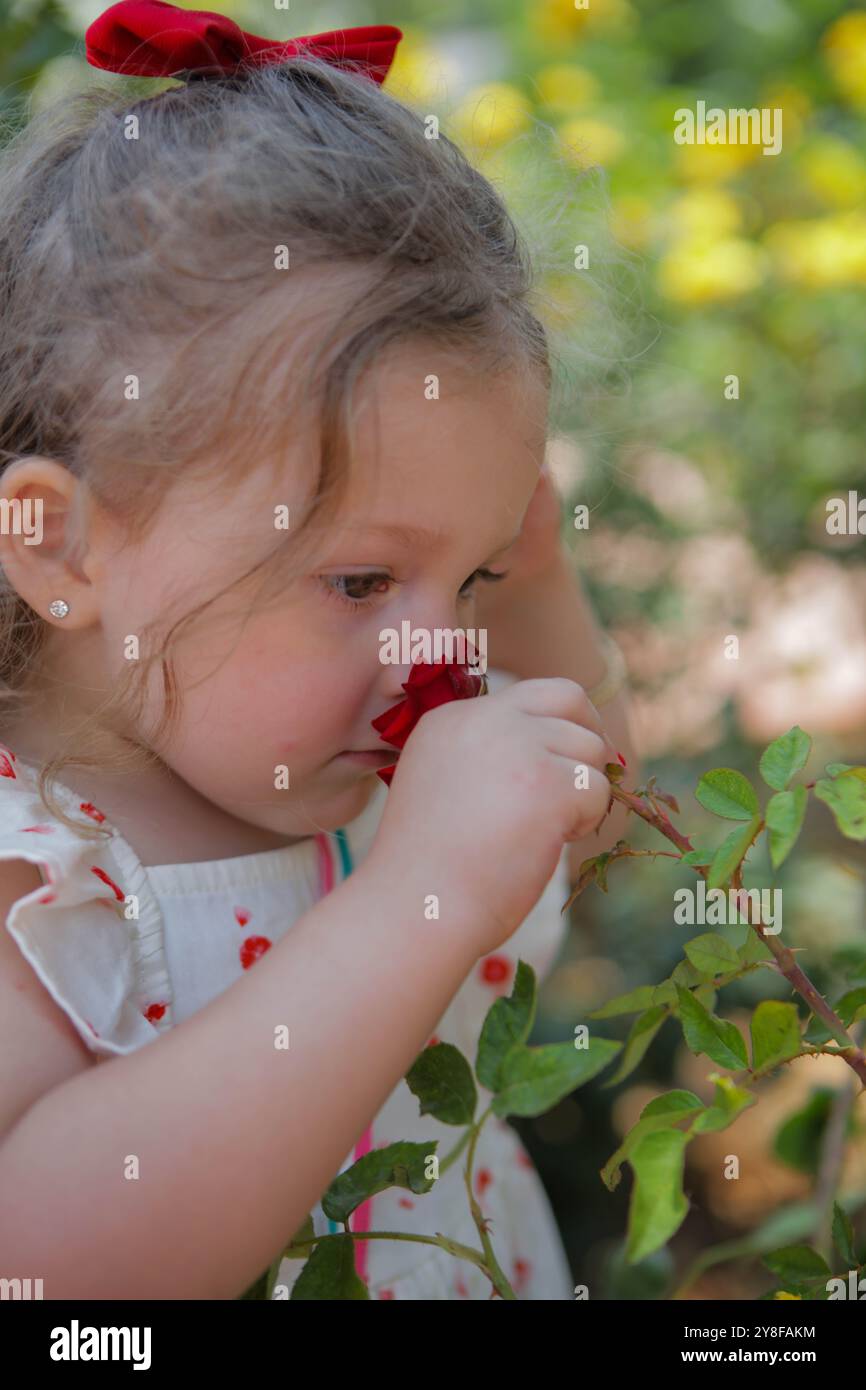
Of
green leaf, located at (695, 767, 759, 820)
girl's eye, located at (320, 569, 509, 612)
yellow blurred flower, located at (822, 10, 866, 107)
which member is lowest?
green leaf, located at (695, 767, 759, 820)

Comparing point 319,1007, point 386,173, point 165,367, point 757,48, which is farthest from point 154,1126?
point 757,48

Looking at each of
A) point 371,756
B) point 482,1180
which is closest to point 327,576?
point 371,756

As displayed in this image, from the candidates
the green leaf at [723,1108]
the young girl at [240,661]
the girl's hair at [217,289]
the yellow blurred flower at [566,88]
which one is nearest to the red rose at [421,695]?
the young girl at [240,661]

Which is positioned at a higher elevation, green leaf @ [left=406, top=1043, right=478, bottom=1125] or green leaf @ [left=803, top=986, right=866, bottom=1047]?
green leaf @ [left=803, top=986, right=866, bottom=1047]

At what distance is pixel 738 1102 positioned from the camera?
67 centimetres

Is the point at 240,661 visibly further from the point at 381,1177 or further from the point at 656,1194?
the point at 656,1194

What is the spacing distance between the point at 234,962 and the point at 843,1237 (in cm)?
52

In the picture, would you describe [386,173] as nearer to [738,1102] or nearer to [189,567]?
[189,567]

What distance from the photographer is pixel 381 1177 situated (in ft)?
2.60

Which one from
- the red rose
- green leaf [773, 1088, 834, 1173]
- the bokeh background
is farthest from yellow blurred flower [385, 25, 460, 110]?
green leaf [773, 1088, 834, 1173]

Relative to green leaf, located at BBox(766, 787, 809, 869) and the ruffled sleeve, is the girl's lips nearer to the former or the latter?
the ruffled sleeve

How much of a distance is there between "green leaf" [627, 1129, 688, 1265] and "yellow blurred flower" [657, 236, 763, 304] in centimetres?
171

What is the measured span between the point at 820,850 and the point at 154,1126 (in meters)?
1.66

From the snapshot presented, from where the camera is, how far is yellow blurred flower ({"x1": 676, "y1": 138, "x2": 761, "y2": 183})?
224 centimetres
